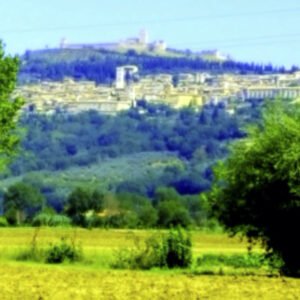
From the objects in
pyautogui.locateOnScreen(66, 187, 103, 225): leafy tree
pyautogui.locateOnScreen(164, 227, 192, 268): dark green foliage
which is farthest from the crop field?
pyautogui.locateOnScreen(66, 187, 103, 225): leafy tree

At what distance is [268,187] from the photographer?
34.4 m

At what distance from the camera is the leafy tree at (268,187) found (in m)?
33.8

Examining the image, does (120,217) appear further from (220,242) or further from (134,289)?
(134,289)

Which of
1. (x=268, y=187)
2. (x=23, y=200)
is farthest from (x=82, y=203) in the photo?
(x=268, y=187)

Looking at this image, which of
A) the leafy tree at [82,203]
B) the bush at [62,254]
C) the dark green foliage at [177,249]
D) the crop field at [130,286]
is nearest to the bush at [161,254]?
the dark green foliage at [177,249]

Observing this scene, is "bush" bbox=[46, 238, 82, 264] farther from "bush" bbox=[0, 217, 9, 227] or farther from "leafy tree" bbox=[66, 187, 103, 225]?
"leafy tree" bbox=[66, 187, 103, 225]

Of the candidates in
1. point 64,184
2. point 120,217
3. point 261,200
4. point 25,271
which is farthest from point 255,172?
point 64,184

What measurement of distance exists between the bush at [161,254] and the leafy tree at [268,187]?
2.36 metres

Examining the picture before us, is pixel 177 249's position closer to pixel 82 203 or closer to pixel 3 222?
pixel 3 222

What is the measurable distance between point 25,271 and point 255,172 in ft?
25.4

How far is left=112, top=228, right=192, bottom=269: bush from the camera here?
3734cm

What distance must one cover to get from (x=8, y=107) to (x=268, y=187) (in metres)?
17.1

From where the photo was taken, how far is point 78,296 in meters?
23.4

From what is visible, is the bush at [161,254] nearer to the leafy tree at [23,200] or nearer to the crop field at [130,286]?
the crop field at [130,286]
